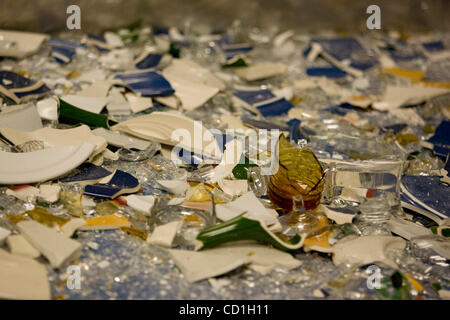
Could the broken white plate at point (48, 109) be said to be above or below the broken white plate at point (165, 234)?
above

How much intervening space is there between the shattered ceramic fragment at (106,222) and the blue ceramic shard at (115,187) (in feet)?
0.22

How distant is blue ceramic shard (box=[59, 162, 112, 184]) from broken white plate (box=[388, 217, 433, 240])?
30.1 inches

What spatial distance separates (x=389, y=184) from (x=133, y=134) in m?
0.76

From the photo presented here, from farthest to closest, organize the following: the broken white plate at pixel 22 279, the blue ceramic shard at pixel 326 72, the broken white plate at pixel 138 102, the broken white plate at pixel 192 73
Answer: the blue ceramic shard at pixel 326 72
the broken white plate at pixel 192 73
the broken white plate at pixel 138 102
the broken white plate at pixel 22 279

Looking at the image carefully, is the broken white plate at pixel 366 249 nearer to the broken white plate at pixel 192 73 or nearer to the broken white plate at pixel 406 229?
the broken white plate at pixel 406 229

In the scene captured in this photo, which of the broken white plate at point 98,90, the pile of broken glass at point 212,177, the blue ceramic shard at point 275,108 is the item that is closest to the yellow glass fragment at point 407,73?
the pile of broken glass at point 212,177

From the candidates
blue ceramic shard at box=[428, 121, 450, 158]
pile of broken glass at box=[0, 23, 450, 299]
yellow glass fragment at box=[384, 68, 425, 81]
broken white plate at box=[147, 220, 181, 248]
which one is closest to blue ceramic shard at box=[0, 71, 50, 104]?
pile of broken glass at box=[0, 23, 450, 299]

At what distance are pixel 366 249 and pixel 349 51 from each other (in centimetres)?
146

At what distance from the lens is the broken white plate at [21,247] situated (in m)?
1.11

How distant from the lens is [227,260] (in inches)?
44.9

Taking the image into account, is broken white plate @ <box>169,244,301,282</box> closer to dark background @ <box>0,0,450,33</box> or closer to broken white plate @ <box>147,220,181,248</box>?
broken white plate @ <box>147,220,181,248</box>

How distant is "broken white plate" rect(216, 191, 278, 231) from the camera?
1245mm

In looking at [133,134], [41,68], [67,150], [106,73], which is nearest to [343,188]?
[133,134]
